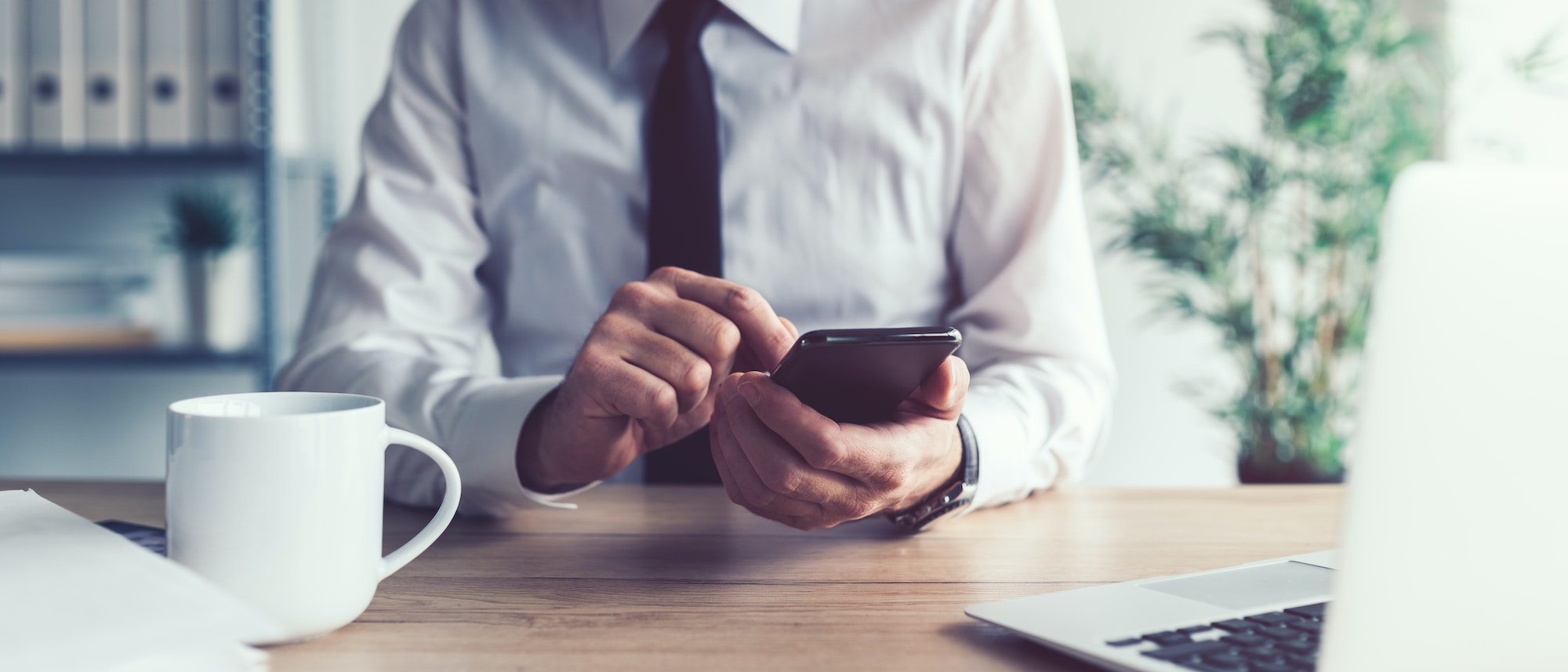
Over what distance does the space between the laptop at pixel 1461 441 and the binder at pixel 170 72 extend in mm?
1874

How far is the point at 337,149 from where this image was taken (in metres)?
2.25

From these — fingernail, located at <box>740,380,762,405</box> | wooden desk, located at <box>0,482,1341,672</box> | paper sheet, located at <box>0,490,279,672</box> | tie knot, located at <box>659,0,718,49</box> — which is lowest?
wooden desk, located at <box>0,482,1341,672</box>

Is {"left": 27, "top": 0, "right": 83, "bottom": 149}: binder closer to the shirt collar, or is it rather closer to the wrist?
the shirt collar

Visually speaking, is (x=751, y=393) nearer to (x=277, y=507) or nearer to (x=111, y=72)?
(x=277, y=507)

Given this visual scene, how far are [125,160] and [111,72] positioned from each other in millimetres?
145

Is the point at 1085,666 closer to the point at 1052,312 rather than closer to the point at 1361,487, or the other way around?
the point at 1361,487

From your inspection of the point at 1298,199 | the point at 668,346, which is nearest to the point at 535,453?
the point at 668,346

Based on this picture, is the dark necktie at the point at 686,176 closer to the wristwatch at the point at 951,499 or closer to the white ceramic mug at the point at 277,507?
the wristwatch at the point at 951,499

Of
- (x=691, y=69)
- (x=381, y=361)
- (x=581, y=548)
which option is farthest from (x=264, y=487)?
(x=691, y=69)

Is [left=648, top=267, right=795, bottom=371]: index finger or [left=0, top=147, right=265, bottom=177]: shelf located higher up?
[left=0, top=147, right=265, bottom=177]: shelf

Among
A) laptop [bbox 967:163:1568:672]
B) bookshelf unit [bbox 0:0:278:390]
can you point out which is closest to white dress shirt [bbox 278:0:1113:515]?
laptop [bbox 967:163:1568:672]

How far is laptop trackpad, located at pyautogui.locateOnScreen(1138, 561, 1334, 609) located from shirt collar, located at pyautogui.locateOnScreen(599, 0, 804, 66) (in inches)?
27.1

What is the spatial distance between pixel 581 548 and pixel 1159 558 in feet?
1.18

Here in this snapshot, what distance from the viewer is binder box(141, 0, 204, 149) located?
5.58 ft
